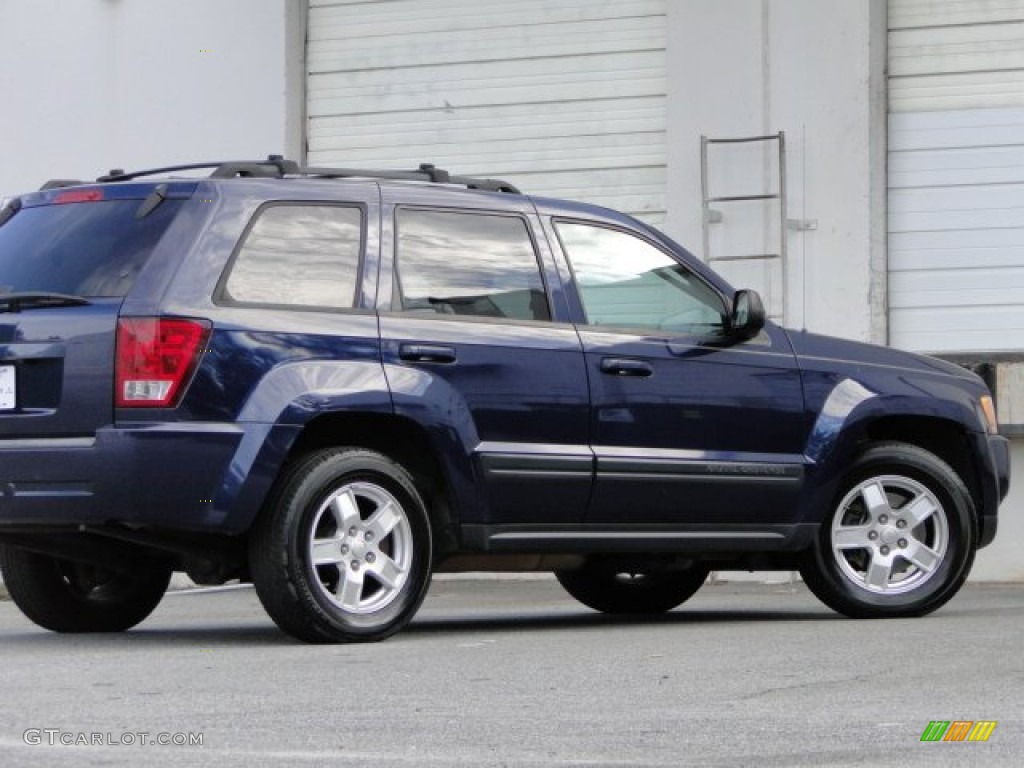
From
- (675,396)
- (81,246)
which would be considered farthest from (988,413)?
(81,246)

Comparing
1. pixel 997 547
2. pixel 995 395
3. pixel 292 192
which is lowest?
pixel 997 547

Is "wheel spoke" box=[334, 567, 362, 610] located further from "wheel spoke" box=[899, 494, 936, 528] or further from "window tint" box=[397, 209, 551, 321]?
"wheel spoke" box=[899, 494, 936, 528]

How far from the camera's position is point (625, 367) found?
9.73 m

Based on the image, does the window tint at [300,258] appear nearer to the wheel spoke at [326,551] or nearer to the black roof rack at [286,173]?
the black roof rack at [286,173]

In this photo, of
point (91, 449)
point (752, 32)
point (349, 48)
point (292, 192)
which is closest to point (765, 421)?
point (292, 192)

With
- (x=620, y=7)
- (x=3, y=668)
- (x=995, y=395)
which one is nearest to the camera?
(x=3, y=668)

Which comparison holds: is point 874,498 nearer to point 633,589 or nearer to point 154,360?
point 633,589

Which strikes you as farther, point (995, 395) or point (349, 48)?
point (349, 48)

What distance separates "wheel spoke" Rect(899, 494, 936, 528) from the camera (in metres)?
10.5

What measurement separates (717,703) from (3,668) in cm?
261

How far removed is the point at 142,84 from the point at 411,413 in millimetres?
10251

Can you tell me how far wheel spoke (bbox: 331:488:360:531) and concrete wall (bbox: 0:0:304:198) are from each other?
967 cm

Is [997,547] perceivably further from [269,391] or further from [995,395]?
[269,391]

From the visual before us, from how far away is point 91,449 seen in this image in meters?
8.59
